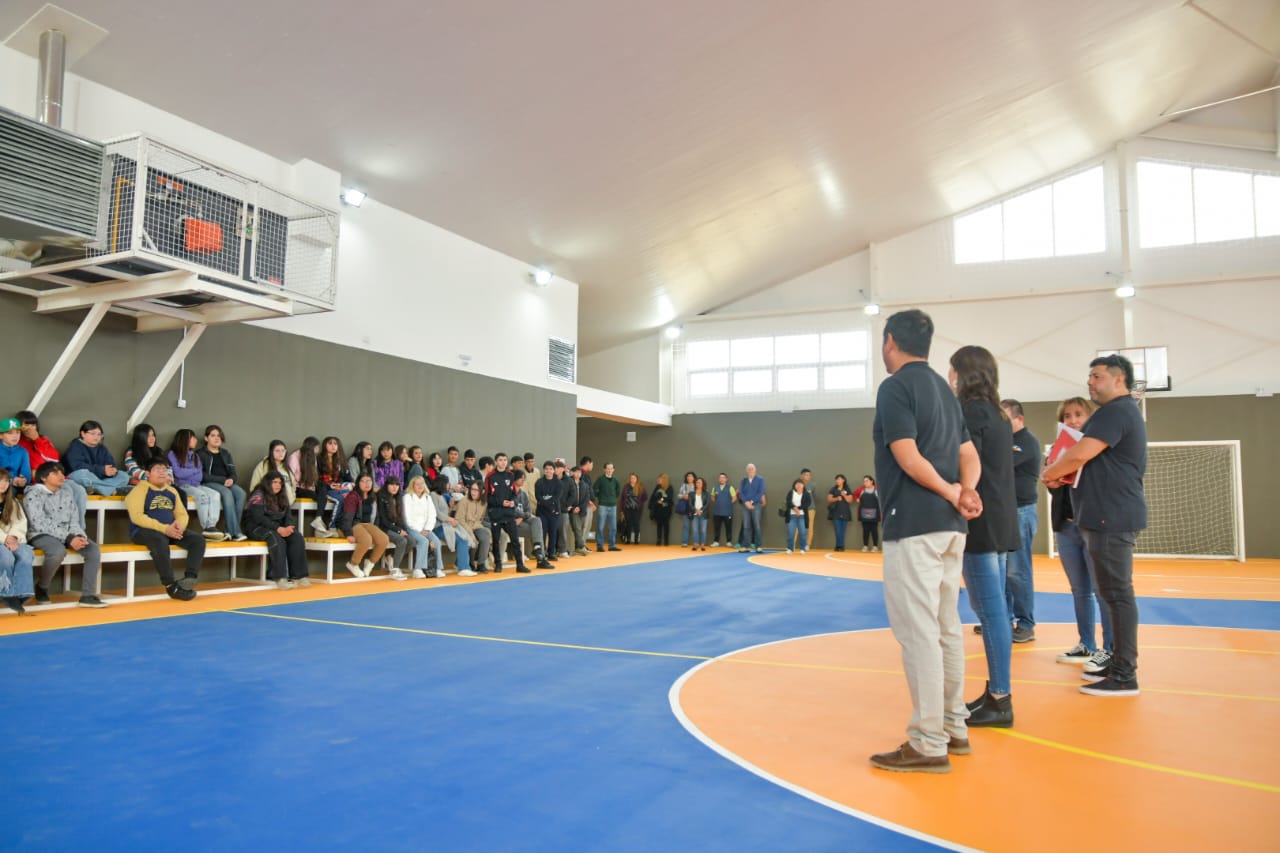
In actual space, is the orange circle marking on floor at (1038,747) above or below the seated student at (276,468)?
below

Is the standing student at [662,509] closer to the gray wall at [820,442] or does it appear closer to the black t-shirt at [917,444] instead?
the gray wall at [820,442]

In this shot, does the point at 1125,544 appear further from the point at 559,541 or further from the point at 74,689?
the point at 559,541

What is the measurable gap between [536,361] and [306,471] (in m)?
5.20

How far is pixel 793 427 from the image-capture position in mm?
16812

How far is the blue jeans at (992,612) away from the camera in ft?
10.0

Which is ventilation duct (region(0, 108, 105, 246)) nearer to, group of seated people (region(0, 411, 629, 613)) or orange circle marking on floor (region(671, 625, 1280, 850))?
group of seated people (region(0, 411, 629, 613))

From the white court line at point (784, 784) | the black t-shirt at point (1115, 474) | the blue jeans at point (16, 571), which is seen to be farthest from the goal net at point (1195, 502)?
the blue jeans at point (16, 571)

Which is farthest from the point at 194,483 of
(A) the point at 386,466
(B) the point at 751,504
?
(B) the point at 751,504

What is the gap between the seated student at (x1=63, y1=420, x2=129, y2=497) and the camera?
6.70 m

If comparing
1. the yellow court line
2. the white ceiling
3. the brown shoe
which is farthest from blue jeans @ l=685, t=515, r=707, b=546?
the brown shoe

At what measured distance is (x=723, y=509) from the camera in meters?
16.0

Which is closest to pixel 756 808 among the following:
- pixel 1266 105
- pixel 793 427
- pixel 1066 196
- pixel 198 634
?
pixel 198 634

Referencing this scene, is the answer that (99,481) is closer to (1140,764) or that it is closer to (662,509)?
(1140,764)

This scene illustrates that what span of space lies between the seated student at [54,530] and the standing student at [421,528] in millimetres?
3249
